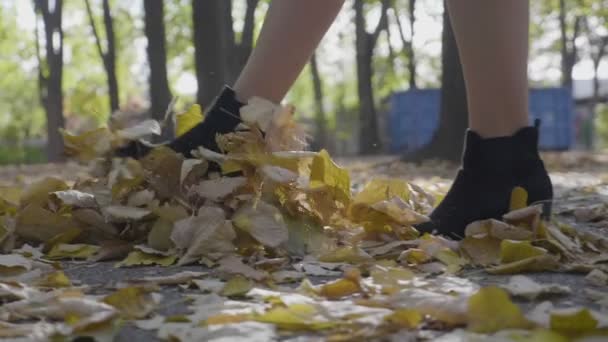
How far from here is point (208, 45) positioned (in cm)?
874

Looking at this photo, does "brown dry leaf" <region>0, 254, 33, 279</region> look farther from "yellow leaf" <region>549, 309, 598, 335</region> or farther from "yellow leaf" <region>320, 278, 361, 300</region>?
"yellow leaf" <region>549, 309, 598, 335</region>

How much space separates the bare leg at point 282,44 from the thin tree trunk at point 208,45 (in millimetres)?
6356

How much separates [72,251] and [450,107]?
7385 mm

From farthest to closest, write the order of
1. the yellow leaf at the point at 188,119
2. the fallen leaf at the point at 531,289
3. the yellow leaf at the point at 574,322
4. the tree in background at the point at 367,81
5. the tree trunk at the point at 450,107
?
the tree in background at the point at 367,81
the tree trunk at the point at 450,107
the yellow leaf at the point at 188,119
the fallen leaf at the point at 531,289
the yellow leaf at the point at 574,322

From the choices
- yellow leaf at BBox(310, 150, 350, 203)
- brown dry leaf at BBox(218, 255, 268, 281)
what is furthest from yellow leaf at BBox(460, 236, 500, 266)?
brown dry leaf at BBox(218, 255, 268, 281)

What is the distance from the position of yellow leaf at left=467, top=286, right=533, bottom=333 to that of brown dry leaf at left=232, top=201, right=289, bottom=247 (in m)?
0.74

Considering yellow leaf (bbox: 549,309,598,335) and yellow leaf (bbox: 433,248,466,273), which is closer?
yellow leaf (bbox: 549,309,598,335)

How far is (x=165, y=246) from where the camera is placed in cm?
189

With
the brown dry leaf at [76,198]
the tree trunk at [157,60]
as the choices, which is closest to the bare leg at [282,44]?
the brown dry leaf at [76,198]

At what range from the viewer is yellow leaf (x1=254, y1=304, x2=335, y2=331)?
1172 mm

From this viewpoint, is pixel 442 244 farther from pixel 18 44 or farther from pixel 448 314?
pixel 18 44

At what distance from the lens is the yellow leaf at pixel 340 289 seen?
1.41 m

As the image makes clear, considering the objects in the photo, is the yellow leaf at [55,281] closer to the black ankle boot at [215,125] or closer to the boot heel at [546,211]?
the black ankle boot at [215,125]

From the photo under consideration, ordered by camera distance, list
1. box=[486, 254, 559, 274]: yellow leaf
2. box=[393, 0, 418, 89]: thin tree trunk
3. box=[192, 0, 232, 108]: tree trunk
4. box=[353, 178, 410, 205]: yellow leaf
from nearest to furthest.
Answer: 1. box=[486, 254, 559, 274]: yellow leaf
2. box=[353, 178, 410, 205]: yellow leaf
3. box=[192, 0, 232, 108]: tree trunk
4. box=[393, 0, 418, 89]: thin tree trunk
